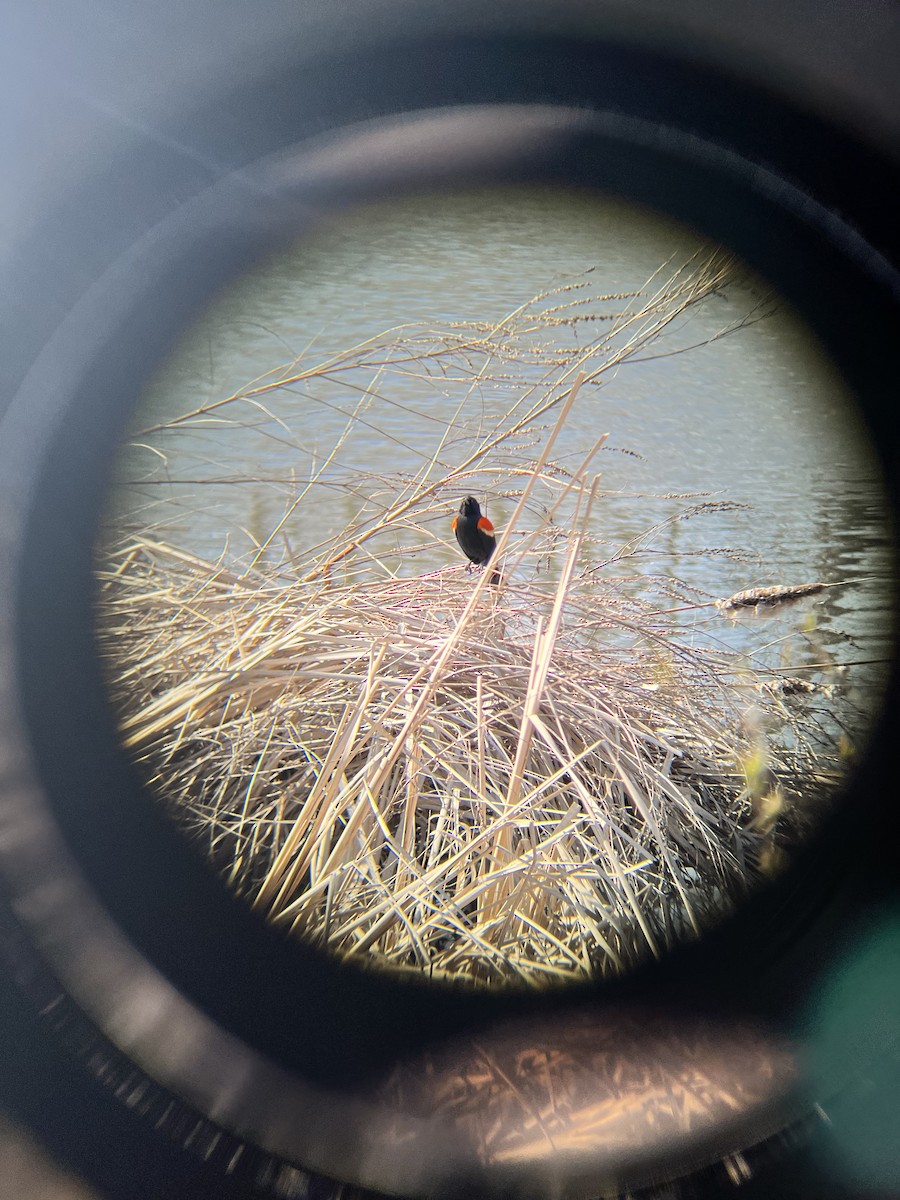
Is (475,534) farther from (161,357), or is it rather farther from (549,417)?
(161,357)

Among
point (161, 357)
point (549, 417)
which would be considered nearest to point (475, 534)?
point (549, 417)

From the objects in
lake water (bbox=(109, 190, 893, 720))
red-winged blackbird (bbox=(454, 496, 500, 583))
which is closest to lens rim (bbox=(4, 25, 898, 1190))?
lake water (bbox=(109, 190, 893, 720))

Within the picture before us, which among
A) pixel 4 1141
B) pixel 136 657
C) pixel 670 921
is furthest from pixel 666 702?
pixel 4 1141

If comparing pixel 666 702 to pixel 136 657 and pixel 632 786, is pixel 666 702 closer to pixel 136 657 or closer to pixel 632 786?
pixel 632 786

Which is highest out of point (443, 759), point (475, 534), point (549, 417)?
point (549, 417)

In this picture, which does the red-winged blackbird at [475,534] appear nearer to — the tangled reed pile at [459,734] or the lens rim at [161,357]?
the tangled reed pile at [459,734]

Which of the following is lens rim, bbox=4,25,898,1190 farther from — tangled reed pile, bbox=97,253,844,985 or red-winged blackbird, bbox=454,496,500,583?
red-winged blackbird, bbox=454,496,500,583

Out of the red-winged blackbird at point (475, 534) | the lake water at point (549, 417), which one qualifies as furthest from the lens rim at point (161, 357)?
the red-winged blackbird at point (475, 534)
